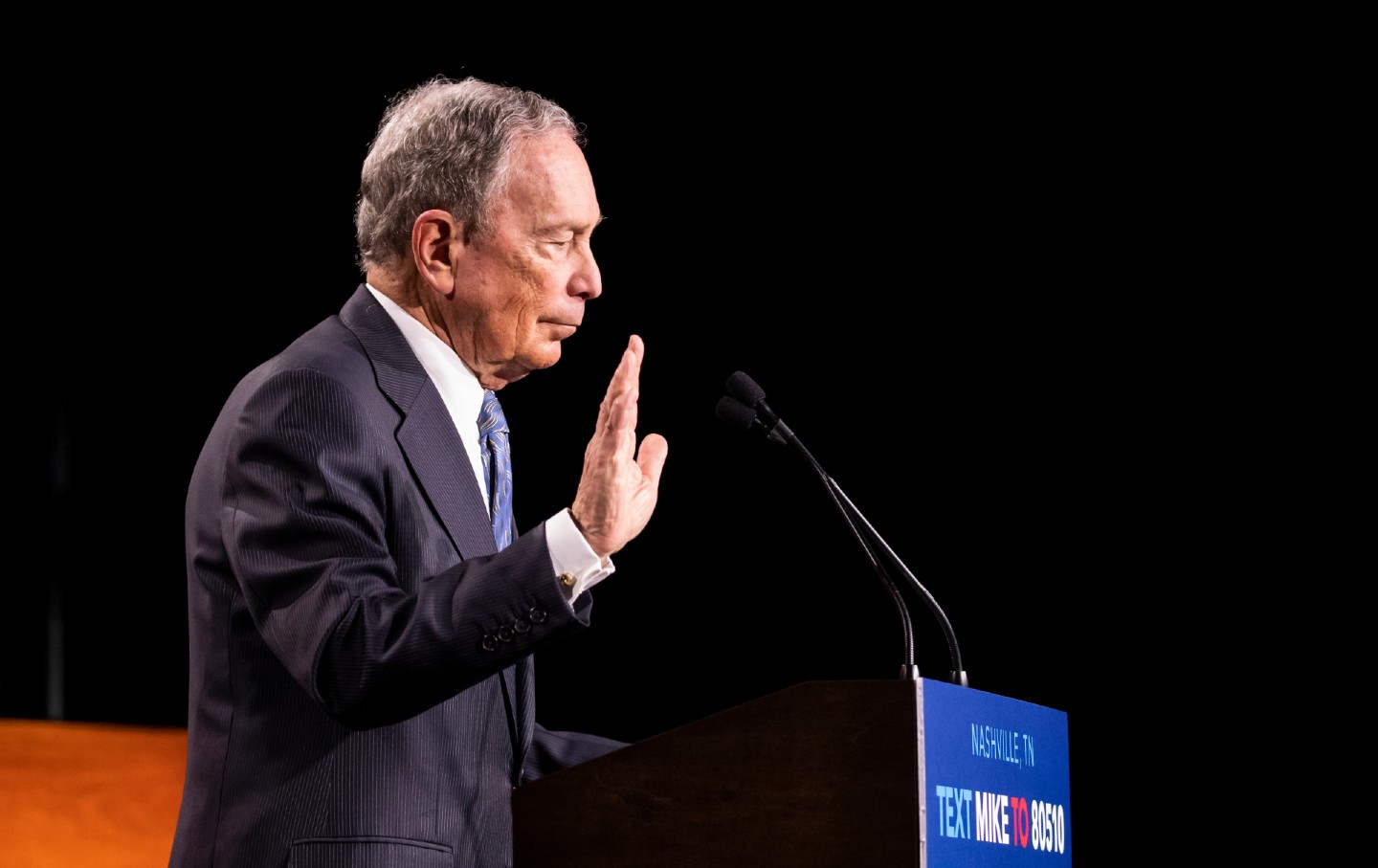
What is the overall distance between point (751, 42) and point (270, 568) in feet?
10.3

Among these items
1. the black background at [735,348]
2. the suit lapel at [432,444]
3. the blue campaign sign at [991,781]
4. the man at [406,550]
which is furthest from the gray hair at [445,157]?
the black background at [735,348]

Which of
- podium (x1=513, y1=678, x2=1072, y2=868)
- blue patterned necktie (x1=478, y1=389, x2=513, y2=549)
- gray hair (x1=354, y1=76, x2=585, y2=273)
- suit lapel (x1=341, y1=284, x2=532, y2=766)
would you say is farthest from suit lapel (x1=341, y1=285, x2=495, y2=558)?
podium (x1=513, y1=678, x2=1072, y2=868)

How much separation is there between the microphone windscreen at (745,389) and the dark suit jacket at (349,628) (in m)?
0.54

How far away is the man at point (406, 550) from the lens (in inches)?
59.5

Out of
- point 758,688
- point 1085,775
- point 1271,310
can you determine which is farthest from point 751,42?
point 1085,775

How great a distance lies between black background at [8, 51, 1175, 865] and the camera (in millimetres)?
4012

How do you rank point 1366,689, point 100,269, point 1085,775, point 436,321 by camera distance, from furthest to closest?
point 100,269 → point 1085,775 → point 1366,689 → point 436,321

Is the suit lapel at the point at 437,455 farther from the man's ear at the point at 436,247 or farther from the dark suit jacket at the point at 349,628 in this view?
the man's ear at the point at 436,247

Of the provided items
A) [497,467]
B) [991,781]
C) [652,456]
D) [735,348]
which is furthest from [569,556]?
[735,348]

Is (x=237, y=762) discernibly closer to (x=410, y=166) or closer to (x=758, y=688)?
(x=410, y=166)

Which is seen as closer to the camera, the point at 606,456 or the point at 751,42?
the point at 606,456

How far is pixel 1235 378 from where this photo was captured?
3.84m

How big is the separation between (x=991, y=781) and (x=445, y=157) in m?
1.14

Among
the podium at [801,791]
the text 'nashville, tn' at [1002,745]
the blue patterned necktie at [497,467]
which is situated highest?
the blue patterned necktie at [497,467]
